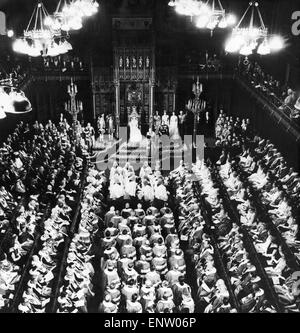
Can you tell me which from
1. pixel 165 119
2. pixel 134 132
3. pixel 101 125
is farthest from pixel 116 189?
pixel 165 119

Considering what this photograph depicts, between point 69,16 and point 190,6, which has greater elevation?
point 190,6

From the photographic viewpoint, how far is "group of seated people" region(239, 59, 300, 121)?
58.1 ft

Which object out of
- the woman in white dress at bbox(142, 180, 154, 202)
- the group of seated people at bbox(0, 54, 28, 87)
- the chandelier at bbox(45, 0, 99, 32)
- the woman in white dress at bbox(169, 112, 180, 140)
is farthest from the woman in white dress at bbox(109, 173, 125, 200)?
the group of seated people at bbox(0, 54, 28, 87)

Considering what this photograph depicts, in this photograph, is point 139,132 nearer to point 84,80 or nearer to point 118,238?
point 84,80

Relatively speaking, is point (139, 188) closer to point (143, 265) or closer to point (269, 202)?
point (269, 202)

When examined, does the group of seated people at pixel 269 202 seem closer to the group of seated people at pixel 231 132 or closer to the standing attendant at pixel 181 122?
the group of seated people at pixel 231 132

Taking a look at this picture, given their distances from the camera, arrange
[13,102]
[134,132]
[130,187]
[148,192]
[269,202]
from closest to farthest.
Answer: [13,102]
[269,202]
[148,192]
[130,187]
[134,132]

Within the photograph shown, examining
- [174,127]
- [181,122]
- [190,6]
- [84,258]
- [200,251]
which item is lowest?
[84,258]

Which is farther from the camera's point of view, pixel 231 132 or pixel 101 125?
pixel 101 125

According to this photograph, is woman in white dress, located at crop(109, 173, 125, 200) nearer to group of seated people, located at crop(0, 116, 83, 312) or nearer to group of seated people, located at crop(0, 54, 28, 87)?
group of seated people, located at crop(0, 116, 83, 312)

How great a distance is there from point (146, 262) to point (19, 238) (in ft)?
12.3

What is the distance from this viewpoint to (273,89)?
776 inches

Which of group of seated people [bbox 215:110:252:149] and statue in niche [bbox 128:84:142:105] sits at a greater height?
statue in niche [bbox 128:84:142:105]

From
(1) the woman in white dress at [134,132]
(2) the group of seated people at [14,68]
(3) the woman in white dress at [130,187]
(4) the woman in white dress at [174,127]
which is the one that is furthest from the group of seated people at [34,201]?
(4) the woman in white dress at [174,127]
